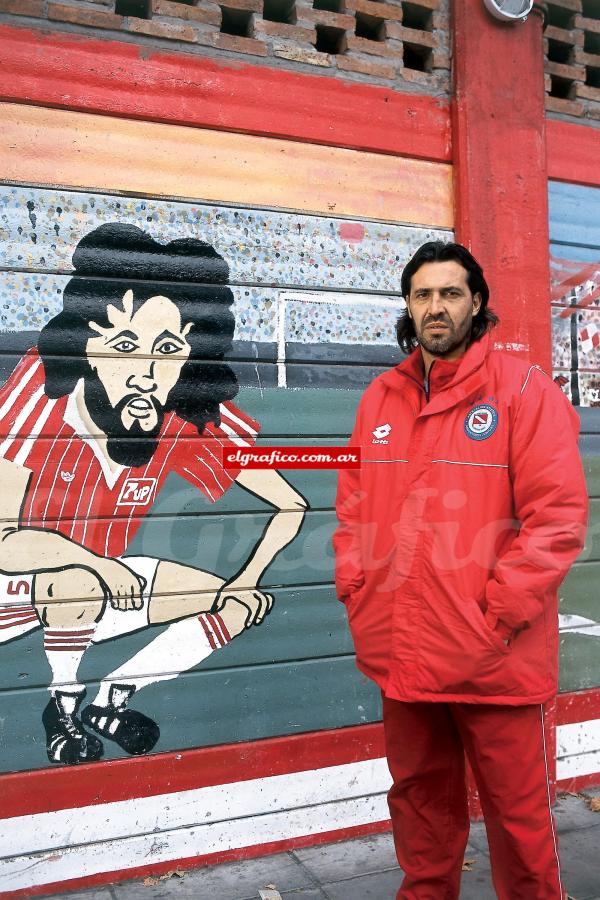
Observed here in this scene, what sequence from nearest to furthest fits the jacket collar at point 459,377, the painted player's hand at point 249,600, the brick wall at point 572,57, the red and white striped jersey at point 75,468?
the jacket collar at point 459,377, the red and white striped jersey at point 75,468, the painted player's hand at point 249,600, the brick wall at point 572,57

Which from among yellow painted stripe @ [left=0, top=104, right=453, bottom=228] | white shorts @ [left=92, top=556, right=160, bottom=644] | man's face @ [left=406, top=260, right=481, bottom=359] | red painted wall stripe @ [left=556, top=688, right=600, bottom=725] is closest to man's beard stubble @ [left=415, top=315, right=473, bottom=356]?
man's face @ [left=406, top=260, right=481, bottom=359]

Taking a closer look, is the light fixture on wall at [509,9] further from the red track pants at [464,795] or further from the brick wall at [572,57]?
the red track pants at [464,795]

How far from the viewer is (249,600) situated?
11.6ft

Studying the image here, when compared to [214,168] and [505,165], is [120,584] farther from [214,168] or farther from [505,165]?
[505,165]

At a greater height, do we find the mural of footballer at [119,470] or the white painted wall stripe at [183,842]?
the mural of footballer at [119,470]

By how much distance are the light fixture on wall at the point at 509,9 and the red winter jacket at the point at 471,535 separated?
2.30 metres

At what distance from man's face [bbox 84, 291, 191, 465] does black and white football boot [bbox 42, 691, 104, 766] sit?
980mm

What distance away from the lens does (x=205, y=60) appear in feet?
11.7

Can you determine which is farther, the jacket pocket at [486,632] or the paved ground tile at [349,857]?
the paved ground tile at [349,857]

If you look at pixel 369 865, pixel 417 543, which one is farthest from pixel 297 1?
pixel 369 865

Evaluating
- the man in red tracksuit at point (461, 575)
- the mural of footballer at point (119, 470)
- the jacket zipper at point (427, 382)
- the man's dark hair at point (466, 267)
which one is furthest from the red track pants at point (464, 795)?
the man's dark hair at point (466, 267)

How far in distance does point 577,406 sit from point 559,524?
2.23 m

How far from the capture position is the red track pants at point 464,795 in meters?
2.45

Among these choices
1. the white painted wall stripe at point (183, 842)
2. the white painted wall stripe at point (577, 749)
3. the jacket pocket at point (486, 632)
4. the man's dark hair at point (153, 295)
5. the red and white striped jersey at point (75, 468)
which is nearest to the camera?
the jacket pocket at point (486, 632)
